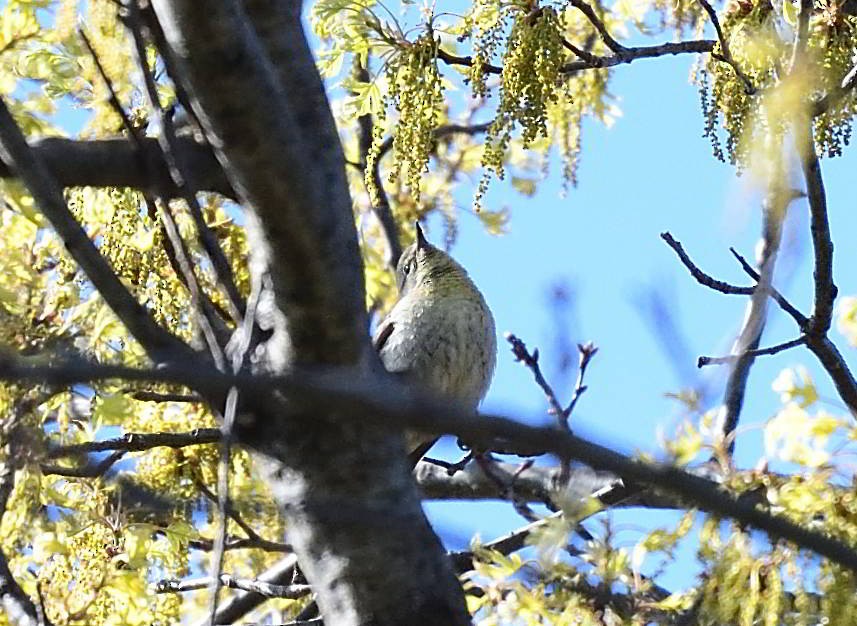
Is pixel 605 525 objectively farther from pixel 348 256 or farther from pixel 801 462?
pixel 348 256

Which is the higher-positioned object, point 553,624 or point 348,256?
point 348,256

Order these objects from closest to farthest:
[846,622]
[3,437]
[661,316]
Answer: [661,316] → [846,622] → [3,437]

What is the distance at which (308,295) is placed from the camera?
265 cm

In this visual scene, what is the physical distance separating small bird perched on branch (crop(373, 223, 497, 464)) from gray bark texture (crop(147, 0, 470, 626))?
2296 millimetres

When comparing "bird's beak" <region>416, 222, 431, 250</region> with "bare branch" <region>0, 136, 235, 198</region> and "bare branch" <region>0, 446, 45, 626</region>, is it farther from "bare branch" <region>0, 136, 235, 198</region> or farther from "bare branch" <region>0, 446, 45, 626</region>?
"bare branch" <region>0, 136, 235, 198</region>

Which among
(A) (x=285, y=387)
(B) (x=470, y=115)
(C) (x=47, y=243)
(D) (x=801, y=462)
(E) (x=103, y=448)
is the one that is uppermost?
(B) (x=470, y=115)

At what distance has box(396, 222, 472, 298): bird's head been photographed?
228 inches

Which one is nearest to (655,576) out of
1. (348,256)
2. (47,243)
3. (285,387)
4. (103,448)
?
(348,256)

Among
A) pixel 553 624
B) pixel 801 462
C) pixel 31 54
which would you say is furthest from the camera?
pixel 31 54

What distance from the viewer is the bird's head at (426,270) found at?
5789 mm

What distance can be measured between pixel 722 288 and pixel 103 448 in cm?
157

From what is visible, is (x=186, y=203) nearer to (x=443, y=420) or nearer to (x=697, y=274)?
(x=443, y=420)

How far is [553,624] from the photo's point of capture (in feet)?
10.2

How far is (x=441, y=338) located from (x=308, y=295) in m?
2.79
